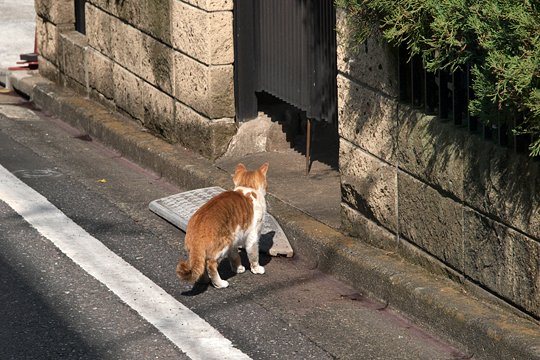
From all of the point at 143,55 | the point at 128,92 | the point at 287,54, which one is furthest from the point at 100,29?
the point at 287,54

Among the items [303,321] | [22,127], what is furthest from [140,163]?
[303,321]

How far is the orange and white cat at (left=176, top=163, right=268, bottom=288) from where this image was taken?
8.18m

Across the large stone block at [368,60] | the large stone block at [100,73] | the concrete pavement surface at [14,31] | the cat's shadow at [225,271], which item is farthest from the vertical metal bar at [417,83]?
the concrete pavement surface at [14,31]

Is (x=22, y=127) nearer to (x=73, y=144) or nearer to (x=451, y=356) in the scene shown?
(x=73, y=144)

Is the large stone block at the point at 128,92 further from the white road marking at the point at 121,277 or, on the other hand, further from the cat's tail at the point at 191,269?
the cat's tail at the point at 191,269

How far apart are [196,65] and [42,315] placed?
369cm

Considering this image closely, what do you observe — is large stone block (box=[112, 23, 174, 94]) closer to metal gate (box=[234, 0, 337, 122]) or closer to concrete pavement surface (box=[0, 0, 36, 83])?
metal gate (box=[234, 0, 337, 122])

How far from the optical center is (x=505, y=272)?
732cm

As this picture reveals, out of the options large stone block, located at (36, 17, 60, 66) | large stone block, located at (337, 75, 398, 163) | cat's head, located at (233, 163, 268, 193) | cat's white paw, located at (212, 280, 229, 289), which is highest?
large stone block, located at (337, 75, 398, 163)

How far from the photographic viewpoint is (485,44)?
675 cm

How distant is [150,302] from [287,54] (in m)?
3.08

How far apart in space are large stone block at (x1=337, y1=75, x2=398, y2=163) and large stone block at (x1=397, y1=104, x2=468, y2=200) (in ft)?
0.40

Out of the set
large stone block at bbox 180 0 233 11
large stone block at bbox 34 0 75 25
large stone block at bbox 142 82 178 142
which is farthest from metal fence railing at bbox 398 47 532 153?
large stone block at bbox 34 0 75 25

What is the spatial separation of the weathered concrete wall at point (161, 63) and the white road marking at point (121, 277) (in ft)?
5.20
